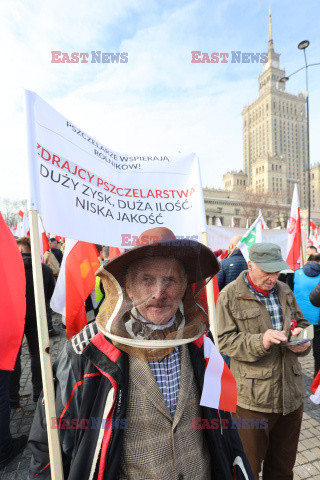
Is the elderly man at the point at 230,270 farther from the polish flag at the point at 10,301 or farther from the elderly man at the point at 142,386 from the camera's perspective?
the elderly man at the point at 142,386

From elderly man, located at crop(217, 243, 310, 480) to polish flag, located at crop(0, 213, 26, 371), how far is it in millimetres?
1573

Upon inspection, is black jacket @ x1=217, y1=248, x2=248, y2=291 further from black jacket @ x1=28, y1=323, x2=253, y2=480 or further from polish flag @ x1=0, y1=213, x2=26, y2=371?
black jacket @ x1=28, y1=323, x2=253, y2=480

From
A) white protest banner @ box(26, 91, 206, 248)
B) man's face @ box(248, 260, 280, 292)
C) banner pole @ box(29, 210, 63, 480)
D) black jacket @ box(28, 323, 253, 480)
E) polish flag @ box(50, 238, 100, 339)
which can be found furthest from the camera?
polish flag @ box(50, 238, 100, 339)

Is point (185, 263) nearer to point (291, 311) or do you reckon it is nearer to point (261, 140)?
point (291, 311)

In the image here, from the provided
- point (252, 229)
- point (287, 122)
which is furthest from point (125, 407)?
point (287, 122)

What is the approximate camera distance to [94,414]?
3.93ft

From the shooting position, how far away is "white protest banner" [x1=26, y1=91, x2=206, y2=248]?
5.87ft

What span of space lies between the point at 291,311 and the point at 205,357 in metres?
1.31

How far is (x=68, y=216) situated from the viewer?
1.90m

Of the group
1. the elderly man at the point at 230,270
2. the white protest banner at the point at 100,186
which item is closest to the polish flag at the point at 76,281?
the white protest banner at the point at 100,186

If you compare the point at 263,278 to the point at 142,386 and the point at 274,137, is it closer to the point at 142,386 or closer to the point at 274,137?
the point at 142,386

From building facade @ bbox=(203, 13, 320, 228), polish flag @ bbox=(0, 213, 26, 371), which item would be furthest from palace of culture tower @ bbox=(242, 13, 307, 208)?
polish flag @ bbox=(0, 213, 26, 371)

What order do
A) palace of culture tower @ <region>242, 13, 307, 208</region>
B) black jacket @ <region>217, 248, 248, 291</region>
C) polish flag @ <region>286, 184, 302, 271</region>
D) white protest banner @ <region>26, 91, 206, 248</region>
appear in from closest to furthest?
1. white protest banner @ <region>26, 91, 206, 248</region>
2. black jacket @ <region>217, 248, 248, 291</region>
3. polish flag @ <region>286, 184, 302, 271</region>
4. palace of culture tower @ <region>242, 13, 307, 208</region>

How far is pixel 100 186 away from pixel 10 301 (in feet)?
3.60
